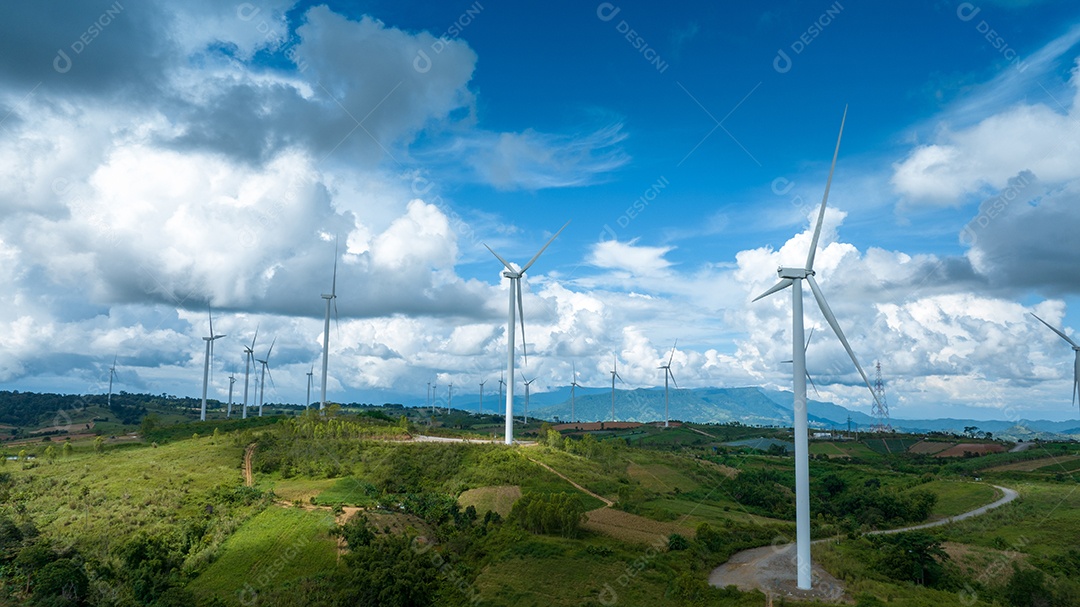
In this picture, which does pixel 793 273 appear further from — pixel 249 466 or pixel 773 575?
pixel 249 466

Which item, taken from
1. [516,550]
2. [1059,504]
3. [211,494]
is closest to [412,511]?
[516,550]

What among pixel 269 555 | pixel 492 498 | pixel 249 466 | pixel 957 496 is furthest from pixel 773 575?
pixel 249 466

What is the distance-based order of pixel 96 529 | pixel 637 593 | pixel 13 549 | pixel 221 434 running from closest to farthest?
pixel 637 593, pixel 13 549, pixel 96 529, pixel 221 434

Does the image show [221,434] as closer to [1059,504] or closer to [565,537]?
[565,537]

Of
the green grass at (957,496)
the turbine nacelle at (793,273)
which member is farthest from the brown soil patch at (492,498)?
the green grass at (957,496)

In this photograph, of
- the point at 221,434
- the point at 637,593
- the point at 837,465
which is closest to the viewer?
the point at 637,593
